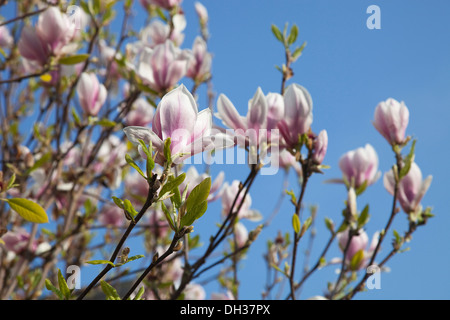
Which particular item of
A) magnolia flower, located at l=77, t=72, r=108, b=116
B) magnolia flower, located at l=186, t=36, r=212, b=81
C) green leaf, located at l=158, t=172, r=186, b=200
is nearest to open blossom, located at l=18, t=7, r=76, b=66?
magnolia flower, located at l=77, t=72, r=108, b=116

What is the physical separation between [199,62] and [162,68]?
42 cm

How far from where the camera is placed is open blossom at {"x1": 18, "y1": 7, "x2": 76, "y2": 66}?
1.33m

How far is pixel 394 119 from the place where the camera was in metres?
1.18

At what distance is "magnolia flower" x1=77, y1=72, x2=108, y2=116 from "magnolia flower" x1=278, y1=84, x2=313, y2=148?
80cm

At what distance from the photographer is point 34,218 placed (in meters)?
0.79

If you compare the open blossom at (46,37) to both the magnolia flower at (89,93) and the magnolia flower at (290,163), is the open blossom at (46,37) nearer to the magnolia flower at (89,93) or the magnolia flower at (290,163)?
the magnolia flower at (89,93)

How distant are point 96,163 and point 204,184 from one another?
150 centimetres

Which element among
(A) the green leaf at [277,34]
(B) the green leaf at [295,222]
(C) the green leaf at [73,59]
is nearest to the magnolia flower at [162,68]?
(C) the green leaf at [73,59]

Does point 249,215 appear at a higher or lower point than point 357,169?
lower

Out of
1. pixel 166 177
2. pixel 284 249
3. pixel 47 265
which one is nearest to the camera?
pixel 166 177

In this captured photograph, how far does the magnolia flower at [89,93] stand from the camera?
59.3 inches

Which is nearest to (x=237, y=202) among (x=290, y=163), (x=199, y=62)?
(x=290, y=163)
